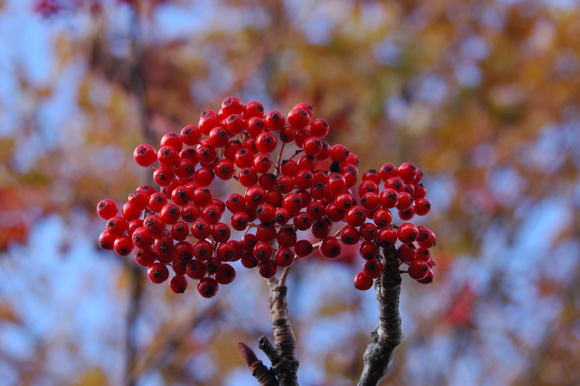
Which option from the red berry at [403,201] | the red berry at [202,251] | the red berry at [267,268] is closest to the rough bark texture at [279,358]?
the red berry at [267,268]

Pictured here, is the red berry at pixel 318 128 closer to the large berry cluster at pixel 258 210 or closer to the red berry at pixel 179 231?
the large berry cluster at pixel 258 210

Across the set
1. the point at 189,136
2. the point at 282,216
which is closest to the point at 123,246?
the point at 189,136

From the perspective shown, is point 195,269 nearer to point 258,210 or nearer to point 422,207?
point 258,210

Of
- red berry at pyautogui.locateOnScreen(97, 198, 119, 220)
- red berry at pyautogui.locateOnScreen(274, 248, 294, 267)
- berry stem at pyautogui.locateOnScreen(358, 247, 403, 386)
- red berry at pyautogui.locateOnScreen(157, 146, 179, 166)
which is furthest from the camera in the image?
red berry at pyautogui.locateOnScreen(97, 198, 119, 220)

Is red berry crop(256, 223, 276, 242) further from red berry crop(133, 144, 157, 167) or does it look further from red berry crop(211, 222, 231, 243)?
red berry crop(133, 144, 157, 167)

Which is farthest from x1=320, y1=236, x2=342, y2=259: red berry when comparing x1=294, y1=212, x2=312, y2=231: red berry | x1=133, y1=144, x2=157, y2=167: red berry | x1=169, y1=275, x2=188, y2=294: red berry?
x1=133, y1=144, x2=157, y2=167: red berry

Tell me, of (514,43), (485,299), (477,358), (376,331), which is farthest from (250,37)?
(376,331)
